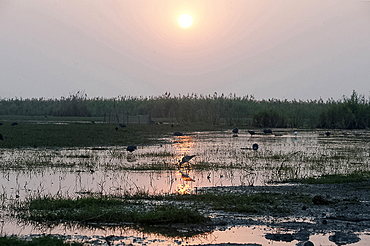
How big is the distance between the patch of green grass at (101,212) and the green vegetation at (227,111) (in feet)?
103

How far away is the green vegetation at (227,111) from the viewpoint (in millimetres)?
37031

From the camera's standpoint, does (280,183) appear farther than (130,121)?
No

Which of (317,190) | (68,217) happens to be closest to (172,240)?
(68,217)

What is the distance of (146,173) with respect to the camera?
12.4m

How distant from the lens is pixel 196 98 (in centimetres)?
5641

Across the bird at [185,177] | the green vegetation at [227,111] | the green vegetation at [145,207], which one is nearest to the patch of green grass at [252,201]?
the green vegetation at [145,207]

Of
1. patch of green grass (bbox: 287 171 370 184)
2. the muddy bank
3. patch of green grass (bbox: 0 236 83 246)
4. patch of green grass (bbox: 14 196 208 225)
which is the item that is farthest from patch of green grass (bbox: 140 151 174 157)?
patch of green grass (bbox: 0 236 83 246)

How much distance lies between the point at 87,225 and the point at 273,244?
3.20 metres

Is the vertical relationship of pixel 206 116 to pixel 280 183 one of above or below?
above

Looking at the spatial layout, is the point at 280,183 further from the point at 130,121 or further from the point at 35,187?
the point at 130,121

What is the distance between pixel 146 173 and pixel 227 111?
103 ft

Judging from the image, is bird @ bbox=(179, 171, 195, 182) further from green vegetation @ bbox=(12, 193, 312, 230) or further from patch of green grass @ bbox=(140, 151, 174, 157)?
Answer: patch of green grass @ bbox=(140, 151, 174, 157)

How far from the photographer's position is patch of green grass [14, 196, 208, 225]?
7.19 m

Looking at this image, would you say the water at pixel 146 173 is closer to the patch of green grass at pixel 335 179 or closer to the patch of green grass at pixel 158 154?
the patch of green grass at pixel 158 154
